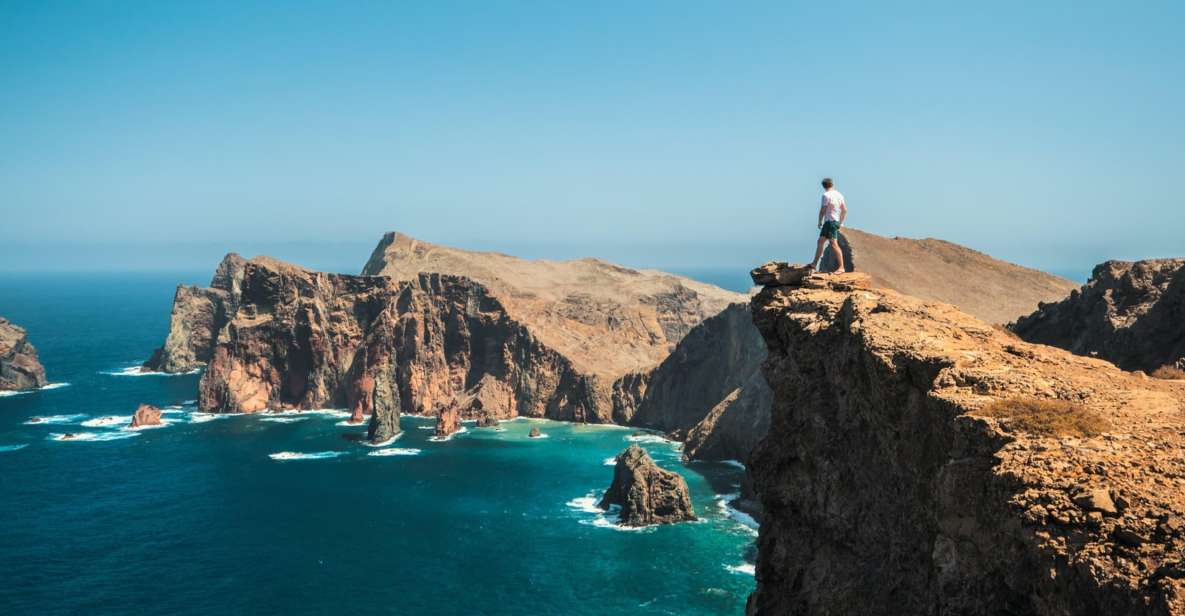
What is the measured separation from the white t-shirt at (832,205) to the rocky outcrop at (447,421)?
11191 centimetres

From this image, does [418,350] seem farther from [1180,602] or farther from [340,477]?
[1180,602]

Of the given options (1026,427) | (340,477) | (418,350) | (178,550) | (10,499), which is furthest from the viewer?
(418,350)

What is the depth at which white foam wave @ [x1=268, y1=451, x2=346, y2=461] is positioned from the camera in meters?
120

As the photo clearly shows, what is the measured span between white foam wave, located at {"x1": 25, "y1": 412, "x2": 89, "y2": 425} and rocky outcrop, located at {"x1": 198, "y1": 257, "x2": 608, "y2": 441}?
20.1 metres

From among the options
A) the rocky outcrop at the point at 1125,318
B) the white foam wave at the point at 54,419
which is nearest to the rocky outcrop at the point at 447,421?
the white foam wave at the point at 54,419

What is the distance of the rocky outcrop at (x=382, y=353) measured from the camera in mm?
155875

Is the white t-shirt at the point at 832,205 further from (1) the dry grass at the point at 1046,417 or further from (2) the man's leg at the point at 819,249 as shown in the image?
(1) the dry grass at the point at 1046,417

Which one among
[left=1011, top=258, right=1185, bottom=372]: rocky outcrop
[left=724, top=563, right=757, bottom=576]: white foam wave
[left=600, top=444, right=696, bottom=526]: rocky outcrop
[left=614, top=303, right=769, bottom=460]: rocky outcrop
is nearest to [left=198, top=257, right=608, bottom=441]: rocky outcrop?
[left=614, top=303, right=769, bottom=460]: rocky outcrop

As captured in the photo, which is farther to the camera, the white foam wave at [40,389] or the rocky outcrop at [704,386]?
the white foam wave at [40,389]

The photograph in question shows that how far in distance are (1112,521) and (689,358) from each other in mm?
128580

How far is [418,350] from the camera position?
158 metres

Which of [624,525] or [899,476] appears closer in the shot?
[899,476]

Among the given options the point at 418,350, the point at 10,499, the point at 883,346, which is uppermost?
the point at 883,346

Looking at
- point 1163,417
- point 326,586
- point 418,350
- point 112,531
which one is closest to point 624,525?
point 326,586
